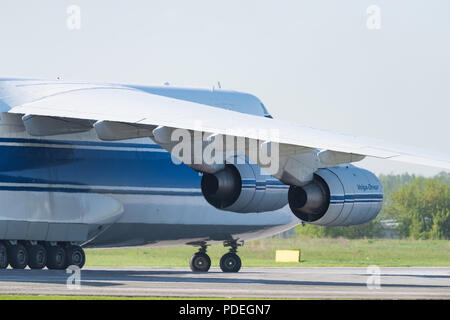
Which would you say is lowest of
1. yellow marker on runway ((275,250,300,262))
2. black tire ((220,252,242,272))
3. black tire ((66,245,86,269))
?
yellow marker on runway ((275,250,300,262))

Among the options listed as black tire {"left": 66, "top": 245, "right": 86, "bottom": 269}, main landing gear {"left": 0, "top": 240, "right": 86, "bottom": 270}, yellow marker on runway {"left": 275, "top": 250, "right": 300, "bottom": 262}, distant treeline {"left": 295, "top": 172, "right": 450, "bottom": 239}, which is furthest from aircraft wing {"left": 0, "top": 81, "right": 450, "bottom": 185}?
distant treeline {"left": 295, "top": 172, "right": 450, "bottom": 239}

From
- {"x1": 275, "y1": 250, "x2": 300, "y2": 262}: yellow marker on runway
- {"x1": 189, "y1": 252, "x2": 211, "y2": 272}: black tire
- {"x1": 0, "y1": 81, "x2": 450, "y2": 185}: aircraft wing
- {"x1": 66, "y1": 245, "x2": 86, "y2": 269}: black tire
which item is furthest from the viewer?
{"x1": 275, "y1": 250, "x2": 300, "y2": 262}: yellow marker on runway

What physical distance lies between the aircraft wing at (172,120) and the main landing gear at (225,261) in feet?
23.8

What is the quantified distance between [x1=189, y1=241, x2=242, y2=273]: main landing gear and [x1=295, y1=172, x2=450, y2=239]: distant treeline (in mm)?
22919

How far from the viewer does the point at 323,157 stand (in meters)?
A: 19.1

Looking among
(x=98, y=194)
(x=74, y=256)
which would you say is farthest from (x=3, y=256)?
(x=98, y=194)

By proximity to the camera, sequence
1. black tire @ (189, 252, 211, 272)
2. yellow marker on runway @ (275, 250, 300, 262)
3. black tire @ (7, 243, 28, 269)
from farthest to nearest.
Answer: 1. yellow marker on runway @ (275, 250, 300, 262)
2. black tire @ (189, 252, 211, 272)
3. black tire @ (7, 243, 28, 269)

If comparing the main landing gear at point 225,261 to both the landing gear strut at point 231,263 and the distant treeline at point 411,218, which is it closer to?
the landing gear strut at point 231,263

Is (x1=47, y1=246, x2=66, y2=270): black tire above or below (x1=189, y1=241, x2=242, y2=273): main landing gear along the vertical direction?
above

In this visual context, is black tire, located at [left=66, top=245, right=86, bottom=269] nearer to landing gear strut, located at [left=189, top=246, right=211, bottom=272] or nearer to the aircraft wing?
the aircraft wing

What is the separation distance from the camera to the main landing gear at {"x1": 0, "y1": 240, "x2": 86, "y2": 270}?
24016 mm

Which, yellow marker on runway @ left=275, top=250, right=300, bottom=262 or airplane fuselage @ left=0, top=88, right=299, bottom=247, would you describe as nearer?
airplane fuselage @ left=0, top=88, right=299, bottom=247

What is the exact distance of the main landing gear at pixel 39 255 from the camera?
24.0m

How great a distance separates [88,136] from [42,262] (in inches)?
122
